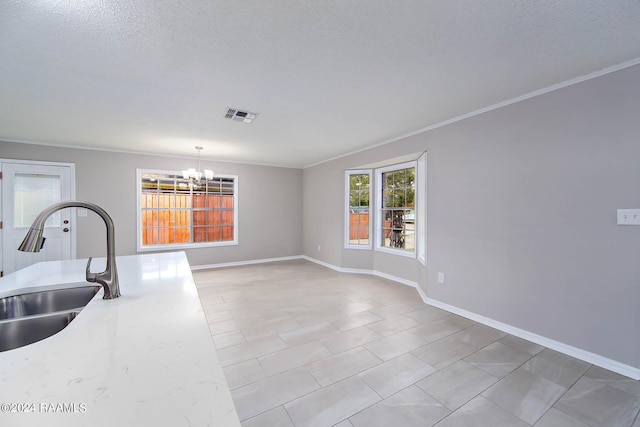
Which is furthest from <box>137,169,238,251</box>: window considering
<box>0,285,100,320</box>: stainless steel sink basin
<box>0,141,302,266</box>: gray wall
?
<box>0,285,100,320</box>: stainless steel sink basin

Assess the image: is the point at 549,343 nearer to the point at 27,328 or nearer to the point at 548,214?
the point at 548,214

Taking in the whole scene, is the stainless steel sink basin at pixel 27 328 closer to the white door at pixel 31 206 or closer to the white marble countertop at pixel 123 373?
the white marble countertop at pixel 123 373

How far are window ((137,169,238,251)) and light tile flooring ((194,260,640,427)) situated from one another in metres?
2.63

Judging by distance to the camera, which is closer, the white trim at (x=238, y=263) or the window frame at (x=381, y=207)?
the window frame at (x=381, y=207)

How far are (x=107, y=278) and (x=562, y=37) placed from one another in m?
3.06

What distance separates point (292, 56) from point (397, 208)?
3336 millimetres

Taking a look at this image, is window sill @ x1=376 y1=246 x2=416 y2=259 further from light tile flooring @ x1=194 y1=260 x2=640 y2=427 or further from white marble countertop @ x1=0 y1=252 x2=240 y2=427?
white marble countertop @ x1=0 y1=252 x2=240 y2=427

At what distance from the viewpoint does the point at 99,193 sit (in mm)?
4719

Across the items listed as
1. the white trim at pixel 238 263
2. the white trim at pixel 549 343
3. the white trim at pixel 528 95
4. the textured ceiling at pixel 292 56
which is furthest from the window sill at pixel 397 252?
the white trim at pixel 238 263

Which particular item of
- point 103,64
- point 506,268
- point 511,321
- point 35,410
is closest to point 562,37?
point 506,268

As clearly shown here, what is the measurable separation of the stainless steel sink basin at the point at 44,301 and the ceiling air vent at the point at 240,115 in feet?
7.33

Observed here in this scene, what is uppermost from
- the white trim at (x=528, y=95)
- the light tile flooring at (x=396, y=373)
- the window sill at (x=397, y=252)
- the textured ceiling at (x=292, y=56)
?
the textured ceiling at (x=292, y=56)

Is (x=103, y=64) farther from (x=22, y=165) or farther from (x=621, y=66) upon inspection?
(x=621, y=66)

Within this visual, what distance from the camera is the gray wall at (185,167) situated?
461 centimetres
